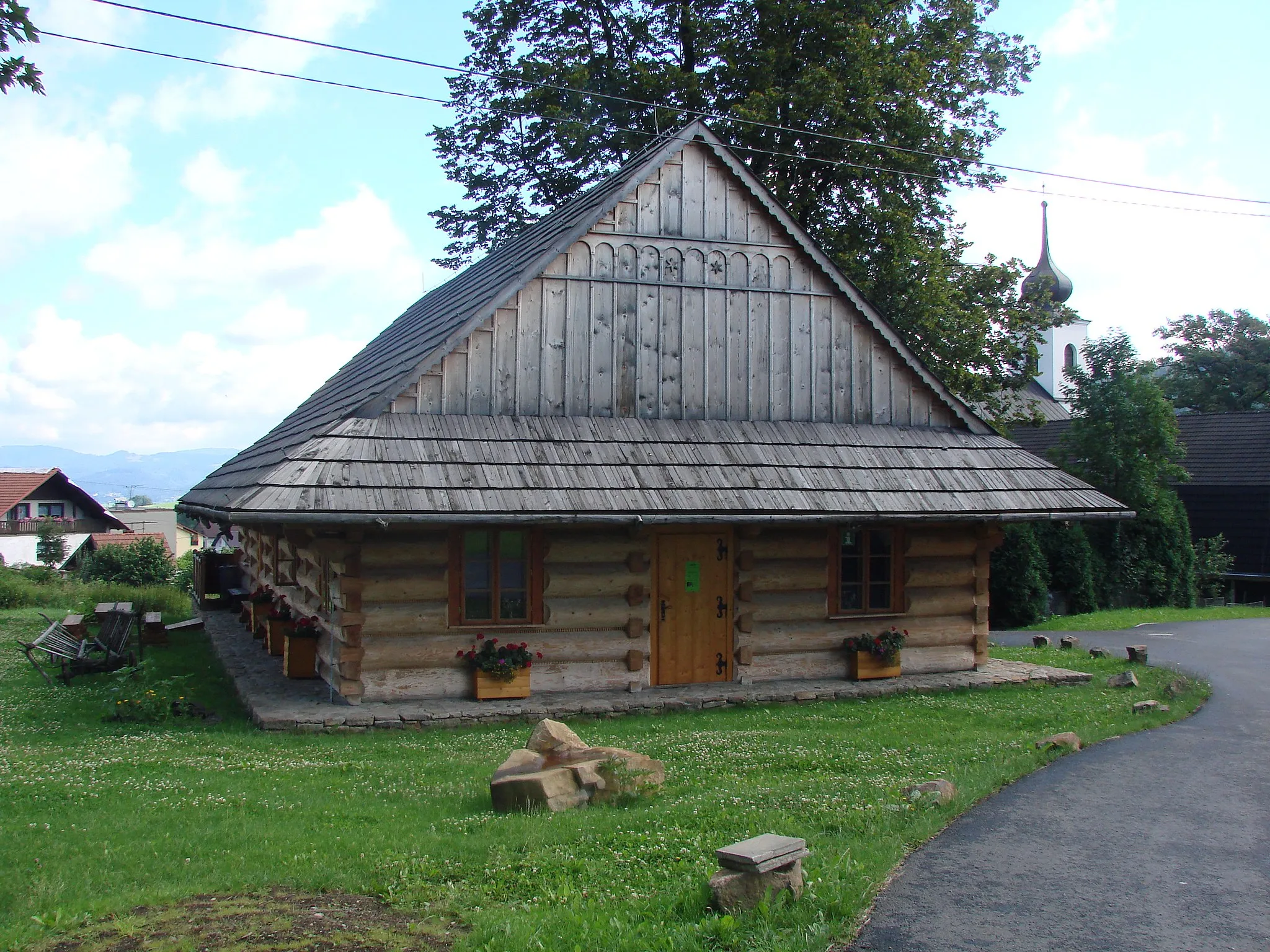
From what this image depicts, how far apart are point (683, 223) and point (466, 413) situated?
3.79 m

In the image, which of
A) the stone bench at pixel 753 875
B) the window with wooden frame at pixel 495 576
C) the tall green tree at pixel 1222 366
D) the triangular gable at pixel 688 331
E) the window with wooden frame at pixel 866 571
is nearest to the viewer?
the stone bench at pixel 753 875

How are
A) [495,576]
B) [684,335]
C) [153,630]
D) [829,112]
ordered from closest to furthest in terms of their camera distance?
[495,576] → [684,335] → [153,630] → [829,112]

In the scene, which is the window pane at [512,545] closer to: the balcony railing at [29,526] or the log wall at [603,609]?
the log wall at [603,609]

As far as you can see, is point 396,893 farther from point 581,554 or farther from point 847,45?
point 847,45

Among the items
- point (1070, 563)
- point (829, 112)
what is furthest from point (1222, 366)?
point (829, 112)

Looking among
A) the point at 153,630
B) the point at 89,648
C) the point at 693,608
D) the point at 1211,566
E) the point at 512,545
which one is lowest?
the point at 153,630

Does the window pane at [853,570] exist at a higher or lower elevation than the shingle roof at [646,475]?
lower

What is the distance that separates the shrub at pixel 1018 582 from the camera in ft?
74.4

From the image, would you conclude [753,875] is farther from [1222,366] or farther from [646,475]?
[1222,366]

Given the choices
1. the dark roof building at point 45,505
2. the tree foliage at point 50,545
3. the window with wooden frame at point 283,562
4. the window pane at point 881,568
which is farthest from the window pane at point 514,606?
the dark roof building at point 45,505

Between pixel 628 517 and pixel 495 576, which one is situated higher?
pixel 628 517

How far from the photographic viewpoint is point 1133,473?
25266 mm

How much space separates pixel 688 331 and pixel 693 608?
349cm

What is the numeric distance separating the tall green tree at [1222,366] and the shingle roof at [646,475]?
38738 mm
